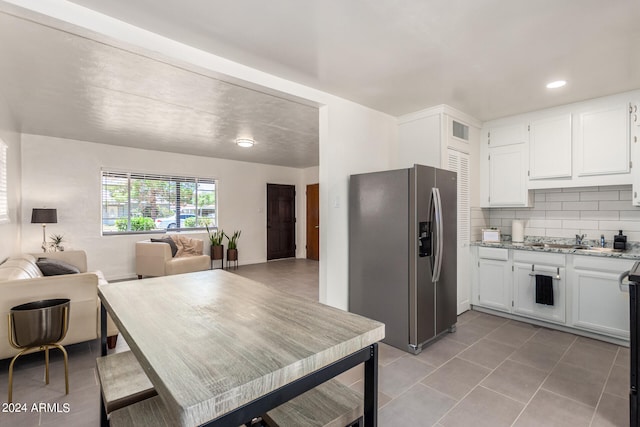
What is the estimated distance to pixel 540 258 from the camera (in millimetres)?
3291

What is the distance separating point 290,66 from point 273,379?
7.82 ft

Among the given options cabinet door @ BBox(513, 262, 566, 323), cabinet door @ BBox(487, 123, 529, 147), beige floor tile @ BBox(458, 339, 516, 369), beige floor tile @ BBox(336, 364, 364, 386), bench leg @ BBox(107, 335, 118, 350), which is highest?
cabinet door @ BBox(487, 123, 529, 147)

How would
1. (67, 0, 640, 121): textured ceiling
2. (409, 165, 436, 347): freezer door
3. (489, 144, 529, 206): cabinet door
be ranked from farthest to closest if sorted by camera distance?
1. (489, 144, 529, 206): cabinet door
2. (409, 165, 436, 347): freezer door
3. (67, 0, 640, 121): textured ceiling

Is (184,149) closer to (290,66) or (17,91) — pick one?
(17,91)

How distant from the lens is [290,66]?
2.48 metres

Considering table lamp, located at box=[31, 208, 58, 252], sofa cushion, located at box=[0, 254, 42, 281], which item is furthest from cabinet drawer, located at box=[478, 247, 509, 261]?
table lamp, located at box=[31, 208, 58, 252]

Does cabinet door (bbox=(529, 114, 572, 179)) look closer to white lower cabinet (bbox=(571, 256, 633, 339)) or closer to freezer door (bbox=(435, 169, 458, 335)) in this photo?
white lower cabinet (bbox=(571, 256, 633, 339))

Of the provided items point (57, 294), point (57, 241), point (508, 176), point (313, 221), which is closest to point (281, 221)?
point (313, 221)

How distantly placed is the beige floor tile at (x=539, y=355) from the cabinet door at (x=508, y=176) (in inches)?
63.7

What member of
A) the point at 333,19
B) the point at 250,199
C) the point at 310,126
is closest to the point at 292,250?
the point at 250,199

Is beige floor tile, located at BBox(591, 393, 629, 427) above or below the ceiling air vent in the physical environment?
below

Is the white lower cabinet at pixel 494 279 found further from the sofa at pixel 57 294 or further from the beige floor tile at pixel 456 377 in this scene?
the sofa at pixel 57 294

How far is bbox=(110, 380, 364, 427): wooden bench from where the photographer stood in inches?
39.0

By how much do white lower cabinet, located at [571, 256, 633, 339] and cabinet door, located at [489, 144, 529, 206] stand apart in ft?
3.12
